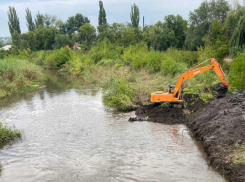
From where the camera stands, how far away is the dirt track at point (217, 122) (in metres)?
6.86

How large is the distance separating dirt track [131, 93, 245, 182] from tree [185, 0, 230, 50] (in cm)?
2451

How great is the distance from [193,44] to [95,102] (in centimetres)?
2356

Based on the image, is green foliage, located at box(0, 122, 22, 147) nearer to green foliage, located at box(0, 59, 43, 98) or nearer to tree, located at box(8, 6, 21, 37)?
green foliage, located at box(0, 59, 43, 98)

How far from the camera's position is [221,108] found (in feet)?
33.1

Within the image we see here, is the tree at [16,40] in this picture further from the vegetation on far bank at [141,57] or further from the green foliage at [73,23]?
the green foliage at [73,23]

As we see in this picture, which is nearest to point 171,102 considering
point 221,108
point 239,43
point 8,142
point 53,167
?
point 221,108

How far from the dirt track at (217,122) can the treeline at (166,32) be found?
28.5 ft

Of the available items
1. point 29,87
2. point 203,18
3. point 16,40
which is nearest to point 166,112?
point 29,87

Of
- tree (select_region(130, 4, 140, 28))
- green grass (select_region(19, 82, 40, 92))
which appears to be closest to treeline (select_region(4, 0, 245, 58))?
tree (select_region(130, 4, 140, 28))

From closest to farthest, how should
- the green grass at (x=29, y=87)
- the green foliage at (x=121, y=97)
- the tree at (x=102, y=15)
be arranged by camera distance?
the green foliage at (x=121, y=97)
the green grass at (x=29, y=87)
the tree at (x=102, y=15)

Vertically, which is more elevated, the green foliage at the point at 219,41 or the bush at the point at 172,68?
the green foliage at the point at 219,41

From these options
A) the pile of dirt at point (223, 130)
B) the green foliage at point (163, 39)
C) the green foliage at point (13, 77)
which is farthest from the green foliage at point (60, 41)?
the pile of dirt at point (223, 130)

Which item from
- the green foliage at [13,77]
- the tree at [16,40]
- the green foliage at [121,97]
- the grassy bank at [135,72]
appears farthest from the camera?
the tree at [16,40]

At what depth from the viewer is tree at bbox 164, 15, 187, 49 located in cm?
4125
